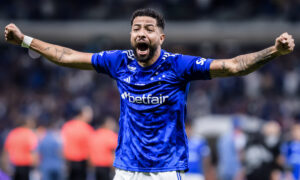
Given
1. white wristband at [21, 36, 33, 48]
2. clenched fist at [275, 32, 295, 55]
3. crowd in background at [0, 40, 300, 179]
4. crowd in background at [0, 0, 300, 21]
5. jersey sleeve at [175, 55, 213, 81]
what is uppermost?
crowd in background at [0, 0, 300, 21]

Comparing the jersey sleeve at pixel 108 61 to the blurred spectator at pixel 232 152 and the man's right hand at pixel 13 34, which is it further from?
the blurred spectator at pixel 232 152

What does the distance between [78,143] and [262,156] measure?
4402 mm

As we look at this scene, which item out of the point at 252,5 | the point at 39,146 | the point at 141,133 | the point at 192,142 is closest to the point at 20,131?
the point at 39,146

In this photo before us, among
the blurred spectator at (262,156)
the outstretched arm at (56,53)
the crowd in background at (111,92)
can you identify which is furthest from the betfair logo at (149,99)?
the crowd in background at (111,92)

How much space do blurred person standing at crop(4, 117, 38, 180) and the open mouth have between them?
327 inches

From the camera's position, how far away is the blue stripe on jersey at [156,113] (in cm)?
427

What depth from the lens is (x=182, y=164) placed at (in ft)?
14.2

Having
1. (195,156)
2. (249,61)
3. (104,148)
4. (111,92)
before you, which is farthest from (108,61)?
(111,92)

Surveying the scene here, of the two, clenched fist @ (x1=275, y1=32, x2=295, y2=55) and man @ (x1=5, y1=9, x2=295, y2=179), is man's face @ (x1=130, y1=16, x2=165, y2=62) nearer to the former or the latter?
man @ (x1=5, y1=9, x2=295, y2=179)

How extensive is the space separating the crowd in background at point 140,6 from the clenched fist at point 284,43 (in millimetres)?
17410

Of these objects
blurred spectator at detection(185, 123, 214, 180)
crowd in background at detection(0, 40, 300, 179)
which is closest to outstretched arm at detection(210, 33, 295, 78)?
blurred spectator at detection(185, 123, 214, 180)

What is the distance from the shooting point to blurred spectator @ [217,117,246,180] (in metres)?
11.3

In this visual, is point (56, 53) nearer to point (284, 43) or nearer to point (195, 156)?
point (284, 43)

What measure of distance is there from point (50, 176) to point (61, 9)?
10767mm
